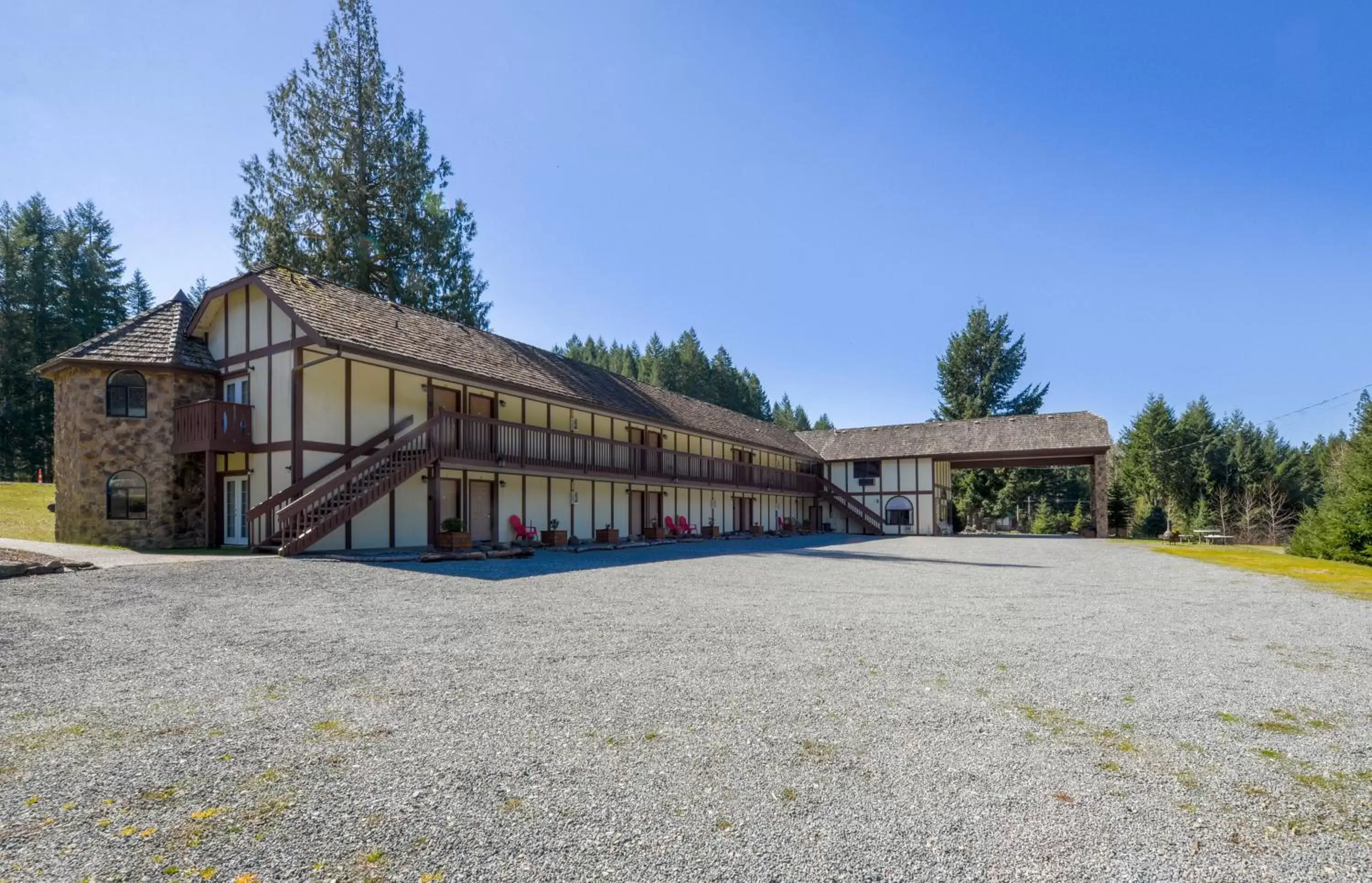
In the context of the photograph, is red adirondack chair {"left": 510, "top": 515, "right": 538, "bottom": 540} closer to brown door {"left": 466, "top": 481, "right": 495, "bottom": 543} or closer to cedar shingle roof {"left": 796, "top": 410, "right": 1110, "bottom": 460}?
brown door {"left": 466, "top": 481, "right": 495, "bottom": 543}

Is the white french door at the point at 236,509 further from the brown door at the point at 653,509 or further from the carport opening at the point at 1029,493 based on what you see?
the carport opening at the point at 1029,493

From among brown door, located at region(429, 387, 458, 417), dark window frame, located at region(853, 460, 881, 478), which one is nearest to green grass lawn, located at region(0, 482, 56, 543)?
brown door, located at region(429, 387, 458, 417)

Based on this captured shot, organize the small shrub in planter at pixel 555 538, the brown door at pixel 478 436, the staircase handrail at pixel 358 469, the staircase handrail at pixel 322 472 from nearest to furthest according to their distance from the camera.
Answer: the staircase handrail at pixel 358 469, the staircase handrail at pixel 322 472, the brown door at pixel 478 436, the small shrub in planter at pixel 555 538

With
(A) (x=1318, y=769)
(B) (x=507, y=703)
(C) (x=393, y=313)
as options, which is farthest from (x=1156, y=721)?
→ (C) (x=393, y=313)

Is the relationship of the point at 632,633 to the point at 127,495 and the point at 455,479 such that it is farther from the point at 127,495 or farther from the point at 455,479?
the point at 127,495

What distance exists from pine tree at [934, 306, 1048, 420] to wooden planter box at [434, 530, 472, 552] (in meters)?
44.9

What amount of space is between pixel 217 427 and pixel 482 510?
6425 millimetres

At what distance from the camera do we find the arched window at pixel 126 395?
55.8 feet

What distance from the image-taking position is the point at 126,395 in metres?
17.1

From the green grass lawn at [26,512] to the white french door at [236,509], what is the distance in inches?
163

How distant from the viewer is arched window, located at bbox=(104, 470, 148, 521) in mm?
16844

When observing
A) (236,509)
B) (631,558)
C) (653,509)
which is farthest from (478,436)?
(653,509)

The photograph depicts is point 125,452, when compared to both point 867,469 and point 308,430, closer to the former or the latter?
point 308,430

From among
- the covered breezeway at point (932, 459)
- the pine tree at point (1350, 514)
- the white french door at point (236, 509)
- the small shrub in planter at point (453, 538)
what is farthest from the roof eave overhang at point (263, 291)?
the covered breezeway at point (932, 459)
